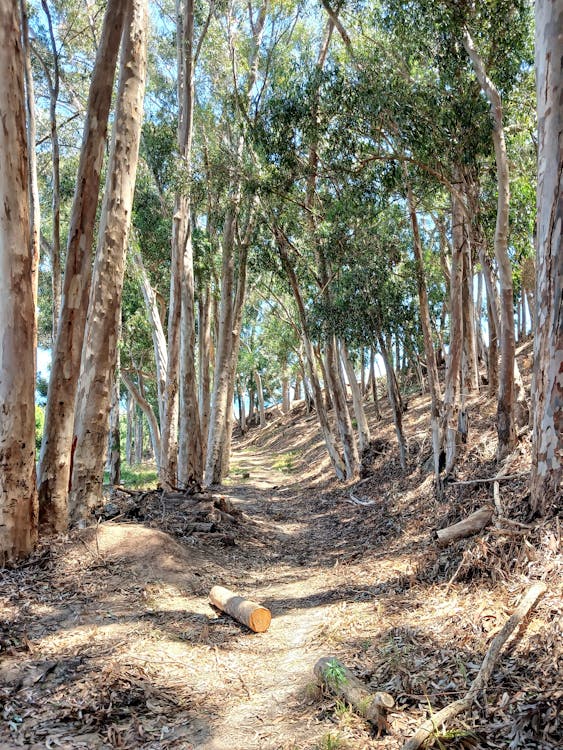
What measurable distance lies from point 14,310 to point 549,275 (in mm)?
4844

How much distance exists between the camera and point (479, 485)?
751 centimetres

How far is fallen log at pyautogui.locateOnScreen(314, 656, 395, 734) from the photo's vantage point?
3.05 m

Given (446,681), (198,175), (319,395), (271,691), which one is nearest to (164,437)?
(319,395)

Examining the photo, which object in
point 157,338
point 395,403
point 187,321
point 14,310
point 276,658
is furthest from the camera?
point 157,338

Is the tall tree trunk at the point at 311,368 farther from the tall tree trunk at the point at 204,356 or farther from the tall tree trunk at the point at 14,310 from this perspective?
the tall tree trunk at the point at 14,310

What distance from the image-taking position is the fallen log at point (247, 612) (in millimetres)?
4918

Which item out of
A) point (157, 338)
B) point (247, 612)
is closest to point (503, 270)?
point (247, 612)

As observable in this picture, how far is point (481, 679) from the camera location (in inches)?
126

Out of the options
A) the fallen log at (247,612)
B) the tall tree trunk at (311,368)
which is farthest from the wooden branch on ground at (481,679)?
the tall tree trunk at (311,368)

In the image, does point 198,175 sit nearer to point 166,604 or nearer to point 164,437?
point 164,437

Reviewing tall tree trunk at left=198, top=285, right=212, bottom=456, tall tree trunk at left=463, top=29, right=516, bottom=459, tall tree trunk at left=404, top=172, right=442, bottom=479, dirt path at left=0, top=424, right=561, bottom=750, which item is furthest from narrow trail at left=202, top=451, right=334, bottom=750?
tall tree trunk at left=198, top=285, right=212, bottom=456

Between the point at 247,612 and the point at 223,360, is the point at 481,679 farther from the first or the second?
the point at 223,360

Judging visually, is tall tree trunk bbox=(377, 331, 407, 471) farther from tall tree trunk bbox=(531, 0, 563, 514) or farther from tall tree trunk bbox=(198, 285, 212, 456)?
tall tree trunk bbox=(531, 0, 563, 514)

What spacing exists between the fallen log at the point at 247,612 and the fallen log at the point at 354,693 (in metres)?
1.21
